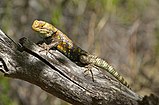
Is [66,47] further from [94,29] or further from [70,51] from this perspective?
[94,29]

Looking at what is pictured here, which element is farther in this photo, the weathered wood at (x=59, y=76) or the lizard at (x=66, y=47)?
the lizard at (x=66, y=47)

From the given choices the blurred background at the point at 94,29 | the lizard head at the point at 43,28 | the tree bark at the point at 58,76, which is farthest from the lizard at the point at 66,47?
the blurred background at the point at 94,29

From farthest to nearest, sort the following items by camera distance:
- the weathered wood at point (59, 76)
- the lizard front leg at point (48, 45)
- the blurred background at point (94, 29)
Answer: the blurred background at point (94, 29) < the lizard front leg at point (48, 45) < the weathered wood at point (59, 76)

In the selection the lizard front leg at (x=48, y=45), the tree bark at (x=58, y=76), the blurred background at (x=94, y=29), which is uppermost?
the blurred background at (x=94, y=29)

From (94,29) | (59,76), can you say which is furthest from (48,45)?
(94,29)

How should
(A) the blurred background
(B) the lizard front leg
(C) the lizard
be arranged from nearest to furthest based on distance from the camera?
(B) the lizard front leg, (C) the lizard, (A) the blurred background

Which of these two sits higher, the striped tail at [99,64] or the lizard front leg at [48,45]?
the striped tail at [99,64]

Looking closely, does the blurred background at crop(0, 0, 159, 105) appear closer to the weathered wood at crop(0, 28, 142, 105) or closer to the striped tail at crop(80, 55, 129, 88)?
Answer: the striped tail at crop(80, 55, 129, 88)

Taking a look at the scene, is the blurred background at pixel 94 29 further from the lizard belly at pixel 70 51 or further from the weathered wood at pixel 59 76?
the weathered wood at pixel 59 76

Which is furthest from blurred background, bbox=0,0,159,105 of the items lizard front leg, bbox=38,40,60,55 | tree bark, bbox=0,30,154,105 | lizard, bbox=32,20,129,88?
tree bark, bbox=0,30,154,105
